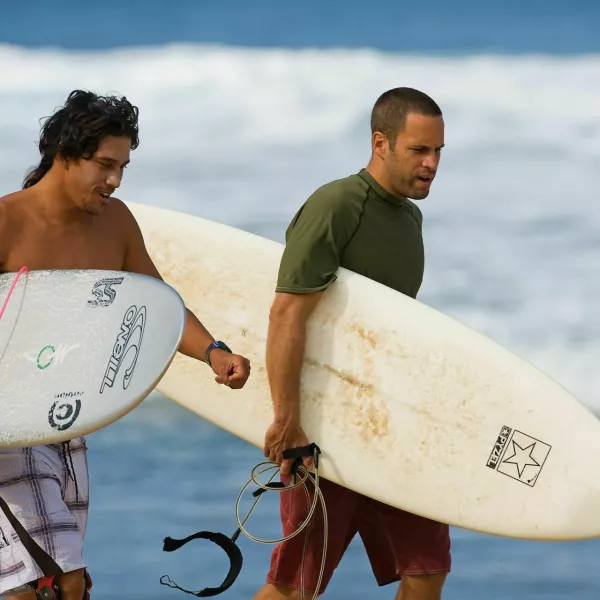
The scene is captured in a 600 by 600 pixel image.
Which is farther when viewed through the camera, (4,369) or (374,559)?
(374,559)

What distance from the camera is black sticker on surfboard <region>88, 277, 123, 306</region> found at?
313 centimetres

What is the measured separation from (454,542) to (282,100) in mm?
6138

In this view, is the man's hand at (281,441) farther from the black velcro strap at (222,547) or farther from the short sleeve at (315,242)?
the short sleeve at (315,242)

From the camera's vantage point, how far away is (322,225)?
11.1 ft

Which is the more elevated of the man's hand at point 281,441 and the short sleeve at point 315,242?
the short sleeve at point 315,242

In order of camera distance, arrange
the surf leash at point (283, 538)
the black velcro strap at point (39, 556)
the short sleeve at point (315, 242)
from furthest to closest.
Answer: the surf leash at point (283, 538) → the short sleeve at point (315, 242) → the black velcro strap at point (39, 556)

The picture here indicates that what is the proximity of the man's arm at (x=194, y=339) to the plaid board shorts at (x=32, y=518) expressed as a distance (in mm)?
428

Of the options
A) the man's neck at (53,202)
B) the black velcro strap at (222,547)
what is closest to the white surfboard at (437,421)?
the black velcro strap at (222,547)

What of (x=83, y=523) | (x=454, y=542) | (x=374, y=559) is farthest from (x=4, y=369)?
(x=454, y=542)

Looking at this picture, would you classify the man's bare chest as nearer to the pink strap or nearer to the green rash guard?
the pink strap

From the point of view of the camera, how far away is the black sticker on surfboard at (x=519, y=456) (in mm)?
3625

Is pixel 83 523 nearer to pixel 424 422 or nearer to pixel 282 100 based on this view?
pixel 424 422

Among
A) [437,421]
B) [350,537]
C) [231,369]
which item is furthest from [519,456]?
[231,369]

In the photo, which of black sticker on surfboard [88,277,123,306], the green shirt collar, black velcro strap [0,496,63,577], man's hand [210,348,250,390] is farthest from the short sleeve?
black velcro strap [0,496,63,577]
